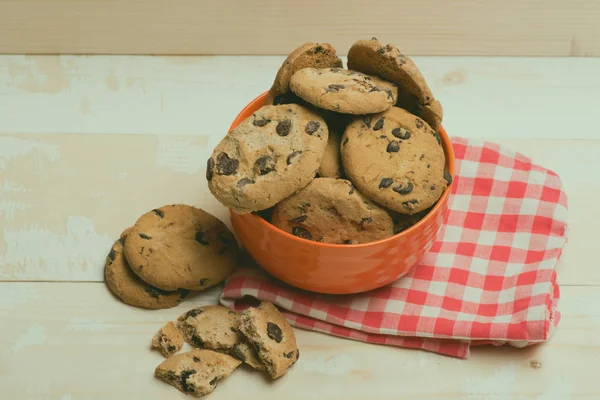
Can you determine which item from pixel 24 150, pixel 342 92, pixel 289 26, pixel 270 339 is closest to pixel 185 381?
pixel 270 339

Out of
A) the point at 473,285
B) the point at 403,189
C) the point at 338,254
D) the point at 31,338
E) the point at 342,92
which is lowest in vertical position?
the point at 31,338

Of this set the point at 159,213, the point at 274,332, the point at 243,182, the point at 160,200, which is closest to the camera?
the point at 243,182

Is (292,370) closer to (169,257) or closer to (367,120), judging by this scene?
(169,257)

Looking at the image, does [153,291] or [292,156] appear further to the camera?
[153,291]

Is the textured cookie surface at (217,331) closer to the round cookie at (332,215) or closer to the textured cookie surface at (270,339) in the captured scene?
the textured cookie surface at (270,339)

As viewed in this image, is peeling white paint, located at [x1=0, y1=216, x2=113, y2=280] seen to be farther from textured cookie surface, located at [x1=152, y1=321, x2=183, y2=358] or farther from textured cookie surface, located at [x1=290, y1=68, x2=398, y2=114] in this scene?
textured cookie surface, located at [x1=290, y1=68, x2=398, y2=114]

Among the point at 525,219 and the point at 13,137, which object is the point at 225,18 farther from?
the point at 525,219

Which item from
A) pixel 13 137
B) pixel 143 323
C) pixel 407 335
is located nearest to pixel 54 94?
pixel 13 137
